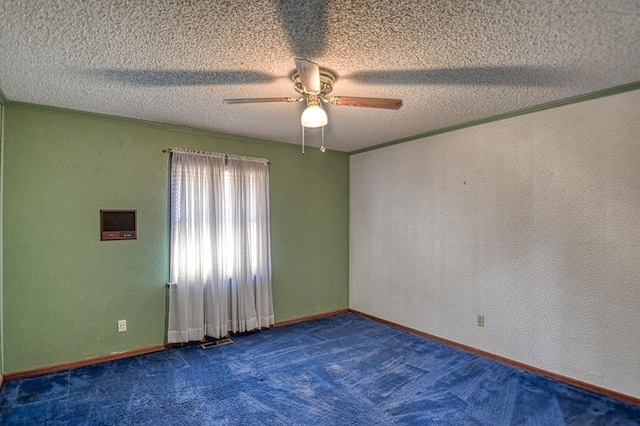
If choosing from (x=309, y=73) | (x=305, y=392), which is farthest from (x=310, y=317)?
(x=309, y=73)

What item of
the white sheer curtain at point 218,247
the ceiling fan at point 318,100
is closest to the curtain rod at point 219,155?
the white sheer curtain at point 218,247

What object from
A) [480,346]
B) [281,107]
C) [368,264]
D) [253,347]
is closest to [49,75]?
[281,107]

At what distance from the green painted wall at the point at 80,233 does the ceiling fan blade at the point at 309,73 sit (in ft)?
7.23

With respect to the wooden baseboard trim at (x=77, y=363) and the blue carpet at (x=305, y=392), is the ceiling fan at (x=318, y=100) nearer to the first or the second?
the blue carpet at (x=305, y=392)

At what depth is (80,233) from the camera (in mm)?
3117

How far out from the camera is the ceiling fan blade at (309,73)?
5.76ft

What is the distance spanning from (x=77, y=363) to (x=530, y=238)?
14.7 ft

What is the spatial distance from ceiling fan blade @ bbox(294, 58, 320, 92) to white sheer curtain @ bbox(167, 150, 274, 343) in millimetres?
2131

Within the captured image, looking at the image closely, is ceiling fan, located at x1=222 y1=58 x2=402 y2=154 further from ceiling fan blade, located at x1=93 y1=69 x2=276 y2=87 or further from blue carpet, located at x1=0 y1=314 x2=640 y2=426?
blue carpet, located at x1=0 y1=314 x2=640 y2=426

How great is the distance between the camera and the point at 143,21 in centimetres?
172

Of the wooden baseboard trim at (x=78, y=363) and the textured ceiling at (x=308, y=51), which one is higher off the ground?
the textured ceiling at (x=308, y=51)

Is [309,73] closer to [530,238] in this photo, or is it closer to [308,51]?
[308,51]

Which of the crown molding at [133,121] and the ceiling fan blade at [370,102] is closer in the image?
the ceiling fan blade at [370,102]

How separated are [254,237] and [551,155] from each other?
3.28 m
